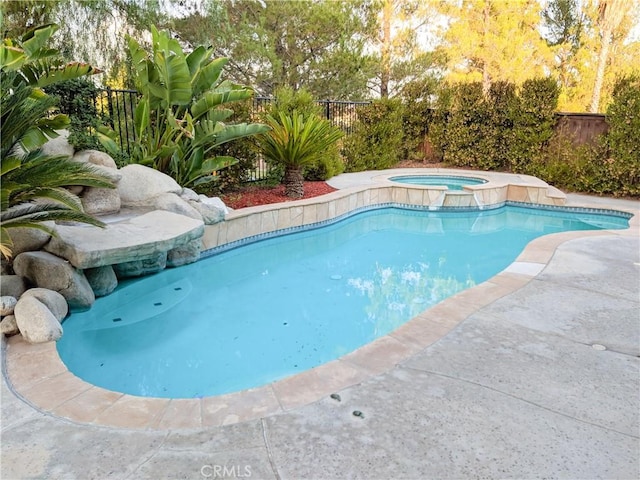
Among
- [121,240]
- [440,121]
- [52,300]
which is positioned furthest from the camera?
[440,121]

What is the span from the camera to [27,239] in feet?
14.4

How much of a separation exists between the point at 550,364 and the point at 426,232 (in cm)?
526

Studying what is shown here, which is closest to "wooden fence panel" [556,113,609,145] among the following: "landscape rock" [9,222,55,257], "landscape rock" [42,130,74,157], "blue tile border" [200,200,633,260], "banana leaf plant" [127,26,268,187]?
"blue tile border" [200,200,633,260]

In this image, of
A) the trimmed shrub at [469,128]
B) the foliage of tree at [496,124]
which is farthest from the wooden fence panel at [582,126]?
the trimmed shrub at [469,128]

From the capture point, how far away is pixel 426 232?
26.9 feet

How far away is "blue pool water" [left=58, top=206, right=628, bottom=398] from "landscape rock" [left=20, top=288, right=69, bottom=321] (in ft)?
0.53

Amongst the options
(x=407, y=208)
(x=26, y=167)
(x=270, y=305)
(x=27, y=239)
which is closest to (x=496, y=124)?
(x=407, y=208)

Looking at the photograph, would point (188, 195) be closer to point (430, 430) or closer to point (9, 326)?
point (9, 326)

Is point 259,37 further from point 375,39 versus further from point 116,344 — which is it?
point 116,344

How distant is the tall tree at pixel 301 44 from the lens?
15.2m

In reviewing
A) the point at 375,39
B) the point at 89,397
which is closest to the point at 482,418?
the point at 89,397

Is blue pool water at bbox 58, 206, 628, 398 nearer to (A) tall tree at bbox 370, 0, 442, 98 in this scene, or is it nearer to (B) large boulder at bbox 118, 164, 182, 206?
(B) large boulder at bbox 118, 164, 182, 206

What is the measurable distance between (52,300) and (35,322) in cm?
58

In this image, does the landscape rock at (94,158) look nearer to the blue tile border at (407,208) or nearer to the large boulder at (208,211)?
the large boulder at (208,211)
